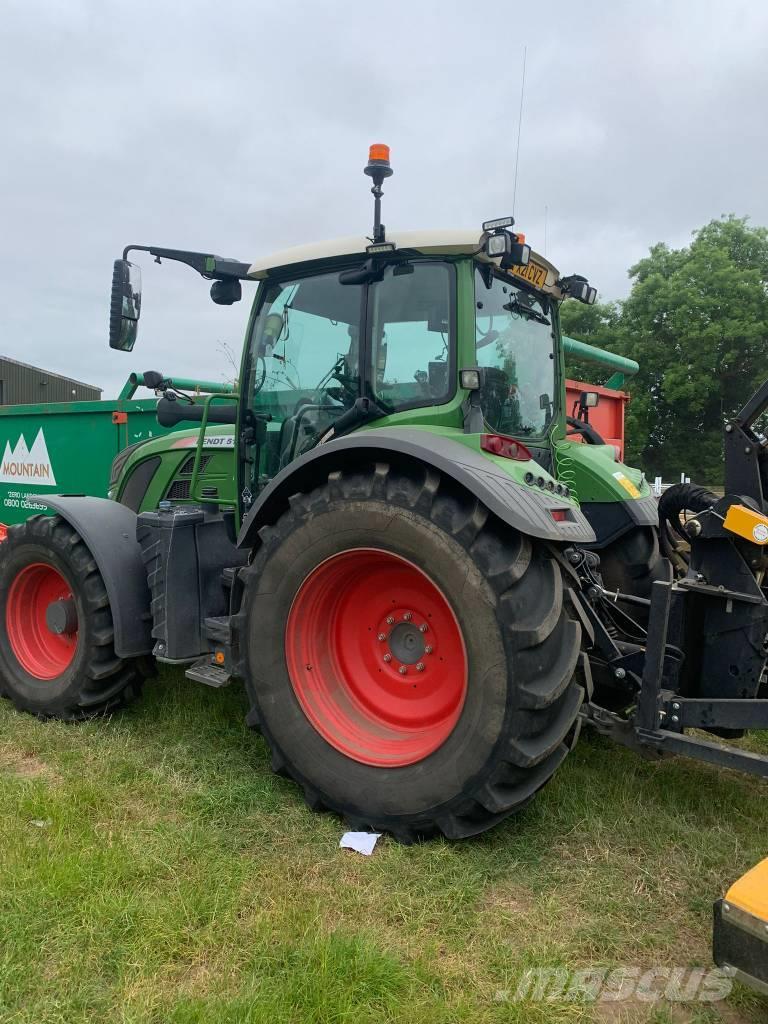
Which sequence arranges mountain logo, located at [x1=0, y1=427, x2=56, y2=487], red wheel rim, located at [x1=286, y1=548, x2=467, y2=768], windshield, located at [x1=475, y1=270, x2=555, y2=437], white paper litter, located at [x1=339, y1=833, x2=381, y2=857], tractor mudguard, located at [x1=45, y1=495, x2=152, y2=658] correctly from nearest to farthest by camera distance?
white paper litter, located at [x1=339, y1=833, x2=381, y2=857] → red wheel rim, located at [x1=286, y1=548, x2=467, y2=768] → windshield, located at [x1=475, y1=270, x2=555, y2=437] → tractor mudguard, located at [x1=45, y1=495, x2=152, y2=658] → mountain logo, located at [x1=0, y1=427, x2=56, y2=487]

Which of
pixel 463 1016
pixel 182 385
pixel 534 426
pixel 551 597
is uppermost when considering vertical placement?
pixel 182 385

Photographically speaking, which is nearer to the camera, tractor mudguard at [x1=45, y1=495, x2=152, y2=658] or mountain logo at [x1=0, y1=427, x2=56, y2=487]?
tractor mudguard at [x1=45, y1=495, x2=152, y2=658]

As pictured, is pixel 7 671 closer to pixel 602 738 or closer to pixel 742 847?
pixel 602 738

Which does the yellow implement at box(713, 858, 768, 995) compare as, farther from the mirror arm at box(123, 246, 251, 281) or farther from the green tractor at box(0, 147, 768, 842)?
the mirror arm at box(123, 246, 251, 281)

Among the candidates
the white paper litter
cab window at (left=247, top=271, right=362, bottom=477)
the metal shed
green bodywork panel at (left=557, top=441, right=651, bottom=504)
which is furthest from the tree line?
the white paper litter

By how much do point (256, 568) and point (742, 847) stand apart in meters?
2.20

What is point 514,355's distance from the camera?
3758mm

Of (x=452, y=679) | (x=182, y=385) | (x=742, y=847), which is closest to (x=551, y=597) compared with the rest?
(x=452, y=679)

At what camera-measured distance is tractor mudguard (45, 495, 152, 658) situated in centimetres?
384

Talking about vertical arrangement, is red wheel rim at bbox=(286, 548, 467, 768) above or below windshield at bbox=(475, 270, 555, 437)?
below

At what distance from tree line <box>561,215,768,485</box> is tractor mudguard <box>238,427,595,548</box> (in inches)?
894

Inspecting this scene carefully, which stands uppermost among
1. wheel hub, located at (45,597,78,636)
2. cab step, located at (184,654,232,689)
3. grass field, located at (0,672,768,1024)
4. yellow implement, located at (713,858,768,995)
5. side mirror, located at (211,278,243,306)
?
side mirror, located at (211,278,243,306)

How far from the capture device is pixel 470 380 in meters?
3.23

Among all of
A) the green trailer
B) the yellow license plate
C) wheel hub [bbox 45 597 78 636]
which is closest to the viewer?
the yellow license plate
